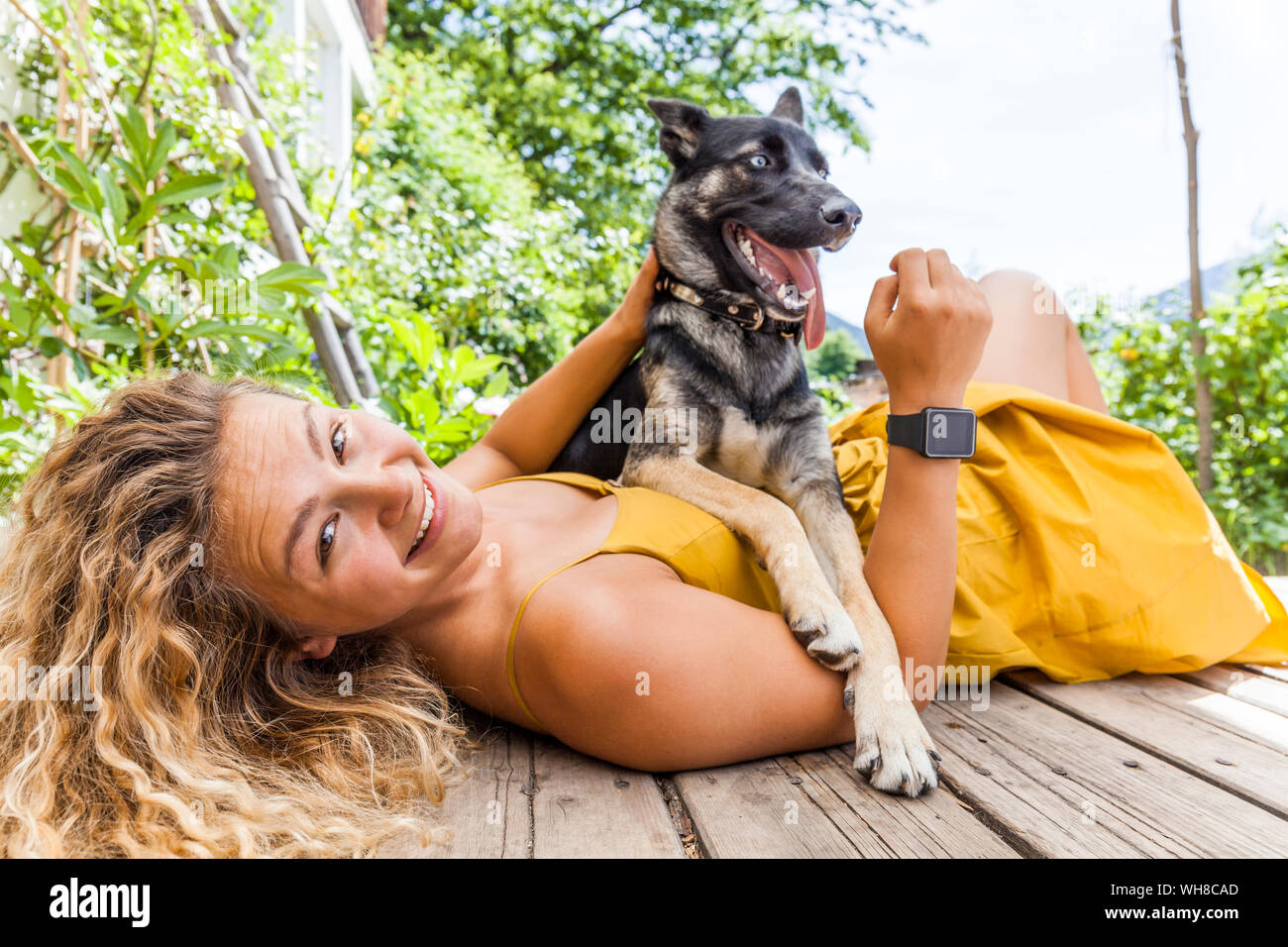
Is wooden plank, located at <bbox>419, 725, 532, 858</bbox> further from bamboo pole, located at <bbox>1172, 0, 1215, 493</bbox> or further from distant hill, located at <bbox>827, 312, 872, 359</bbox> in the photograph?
bamboo pole, located at <bbox>1172, 0, 1215, 493</bbox>

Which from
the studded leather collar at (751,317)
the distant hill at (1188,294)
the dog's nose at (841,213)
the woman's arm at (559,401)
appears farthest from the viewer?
the distant hill at (1188,294)

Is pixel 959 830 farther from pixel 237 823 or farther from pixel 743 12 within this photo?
pixel 743 12

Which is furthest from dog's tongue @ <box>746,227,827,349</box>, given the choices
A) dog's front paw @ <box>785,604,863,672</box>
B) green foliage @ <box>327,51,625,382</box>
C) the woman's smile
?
green foliage @ <box>327,51,625,382</box>

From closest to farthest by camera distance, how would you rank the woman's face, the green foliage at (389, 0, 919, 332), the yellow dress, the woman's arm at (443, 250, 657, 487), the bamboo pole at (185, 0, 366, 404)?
the woman's face < the yellow dress < the woman's arm at (443, 250, 657, 487) < the bamboo pole at (185, 0, 366, 404) < the green foliage at (389, 0, 919, 332)

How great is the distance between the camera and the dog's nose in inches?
90.2

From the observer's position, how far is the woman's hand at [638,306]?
8.57ft

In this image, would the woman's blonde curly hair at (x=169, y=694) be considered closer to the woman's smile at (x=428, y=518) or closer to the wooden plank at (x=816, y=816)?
the woman's smile at (x=428, y=518)

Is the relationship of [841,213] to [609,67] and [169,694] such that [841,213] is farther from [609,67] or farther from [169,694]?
[609,67]

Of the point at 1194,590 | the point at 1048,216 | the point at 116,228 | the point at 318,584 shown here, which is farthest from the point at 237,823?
the point at 1048,216

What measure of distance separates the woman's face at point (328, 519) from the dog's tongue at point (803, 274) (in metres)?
1.21

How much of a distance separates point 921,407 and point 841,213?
0.85 meters

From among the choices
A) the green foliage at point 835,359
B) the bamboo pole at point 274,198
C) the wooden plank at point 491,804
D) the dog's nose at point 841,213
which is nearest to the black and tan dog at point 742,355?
the dog's nose at point 841,213

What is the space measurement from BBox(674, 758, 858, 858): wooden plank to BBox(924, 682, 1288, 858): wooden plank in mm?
290

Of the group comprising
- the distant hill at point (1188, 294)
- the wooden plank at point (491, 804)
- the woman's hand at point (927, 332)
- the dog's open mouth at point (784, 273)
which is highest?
the distant hill at point (1188, 294)
